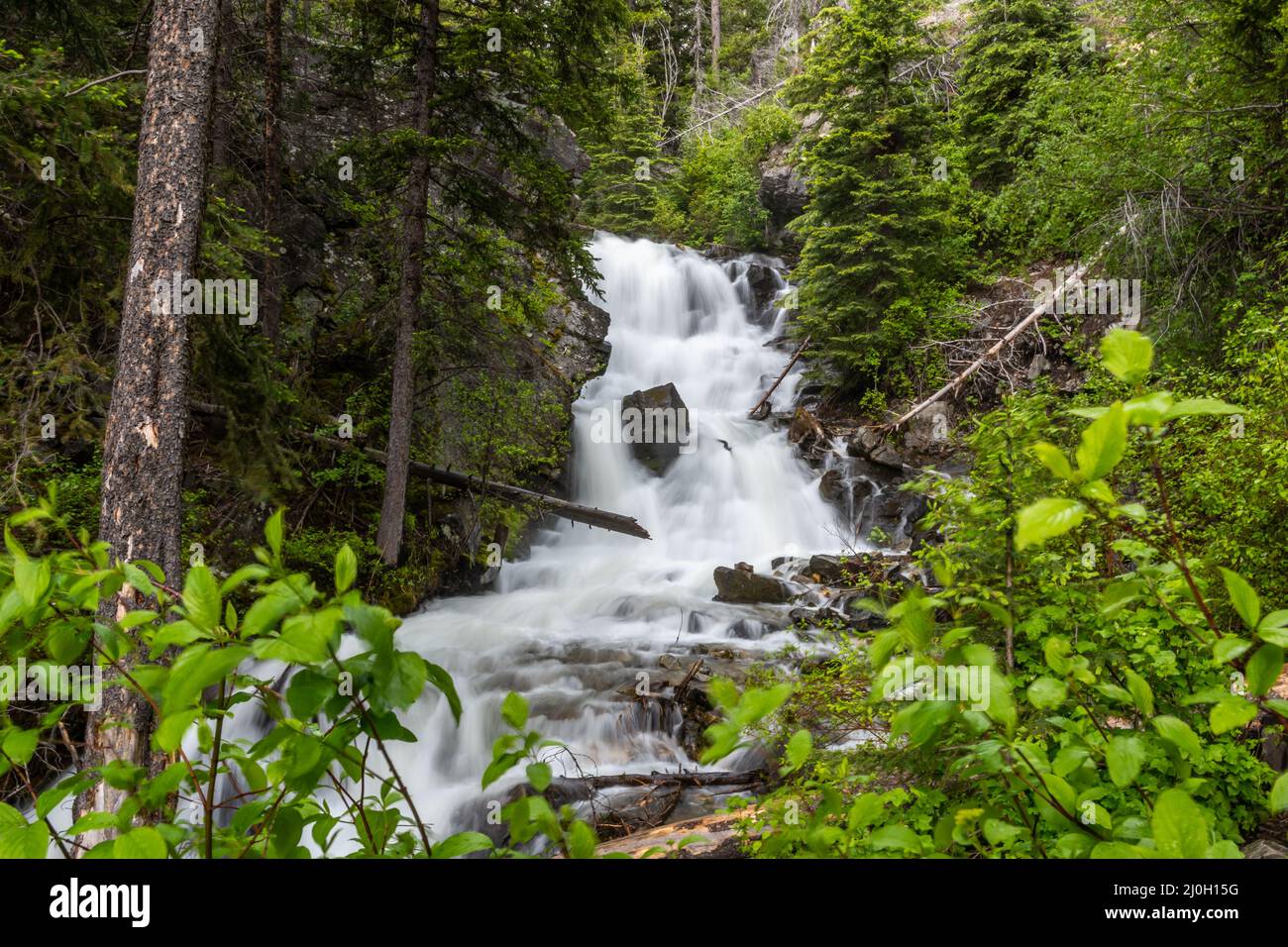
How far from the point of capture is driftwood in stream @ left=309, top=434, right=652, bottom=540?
10.2 metres

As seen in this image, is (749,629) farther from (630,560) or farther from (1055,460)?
(1055,460)

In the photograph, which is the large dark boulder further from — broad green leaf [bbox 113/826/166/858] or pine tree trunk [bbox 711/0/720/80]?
broad green leaf [bbox 113/826/166/858]

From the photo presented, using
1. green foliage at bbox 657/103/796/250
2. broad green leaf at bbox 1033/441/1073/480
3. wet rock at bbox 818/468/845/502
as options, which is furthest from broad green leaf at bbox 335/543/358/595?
green foliage at bbox 657/103/796/250

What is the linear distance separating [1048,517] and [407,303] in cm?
929

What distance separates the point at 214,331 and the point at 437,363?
4.75 meters

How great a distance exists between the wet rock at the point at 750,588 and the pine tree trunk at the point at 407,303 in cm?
534

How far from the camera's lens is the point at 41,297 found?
22.1ft

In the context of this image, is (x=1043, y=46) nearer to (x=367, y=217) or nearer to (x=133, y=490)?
(x=367, y=217)

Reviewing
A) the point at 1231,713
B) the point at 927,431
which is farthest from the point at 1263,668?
the point at 927,431

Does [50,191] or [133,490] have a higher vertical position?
[50,191]

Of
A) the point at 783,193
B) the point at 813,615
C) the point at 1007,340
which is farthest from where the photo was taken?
the point at 783,193

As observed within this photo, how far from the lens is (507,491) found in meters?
10.9

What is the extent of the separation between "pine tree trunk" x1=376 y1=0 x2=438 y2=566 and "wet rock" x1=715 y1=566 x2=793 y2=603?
534cm
